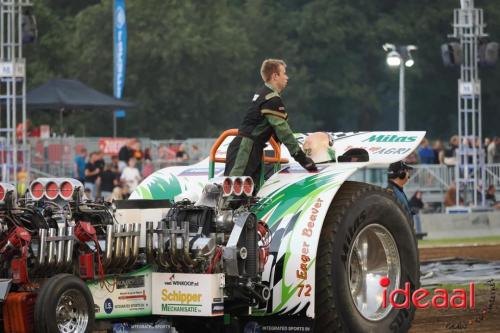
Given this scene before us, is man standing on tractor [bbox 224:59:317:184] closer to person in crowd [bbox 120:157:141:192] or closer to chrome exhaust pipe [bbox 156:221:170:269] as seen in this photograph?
chrome exhaust pipe [bbox 156:221:170:269]

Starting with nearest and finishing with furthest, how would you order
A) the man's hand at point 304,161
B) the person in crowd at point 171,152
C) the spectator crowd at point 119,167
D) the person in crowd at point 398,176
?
the man's hand at point 304,161, the person in crowd at point 398,176, the spectator crowd at point 119,167, the person in crowd at point 171,152

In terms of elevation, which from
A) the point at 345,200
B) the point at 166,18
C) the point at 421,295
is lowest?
the point at 421,295

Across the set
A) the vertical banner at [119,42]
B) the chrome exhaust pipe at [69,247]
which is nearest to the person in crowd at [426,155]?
the vertical banner at [119,42]

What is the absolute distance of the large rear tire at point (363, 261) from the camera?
902cm

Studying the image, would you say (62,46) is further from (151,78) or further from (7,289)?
(7,289)

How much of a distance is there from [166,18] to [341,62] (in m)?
12.0

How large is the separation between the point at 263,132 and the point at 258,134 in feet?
→ 0.13

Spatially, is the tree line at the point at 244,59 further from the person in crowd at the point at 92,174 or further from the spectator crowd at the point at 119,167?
the person in crowd at the point at 92,174

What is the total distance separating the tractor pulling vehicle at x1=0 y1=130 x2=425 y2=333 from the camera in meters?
8.05

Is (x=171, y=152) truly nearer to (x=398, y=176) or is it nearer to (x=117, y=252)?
(x=398, y=176)

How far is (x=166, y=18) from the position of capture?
202 feet

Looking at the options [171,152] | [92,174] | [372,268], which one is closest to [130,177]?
[92,174]

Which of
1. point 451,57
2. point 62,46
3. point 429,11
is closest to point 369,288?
point 451,57

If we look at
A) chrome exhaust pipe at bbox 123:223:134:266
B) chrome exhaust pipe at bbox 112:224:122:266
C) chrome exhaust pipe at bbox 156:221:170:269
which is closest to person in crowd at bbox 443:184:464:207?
chrome exhaust pipe at bbox 156:221:170:269
